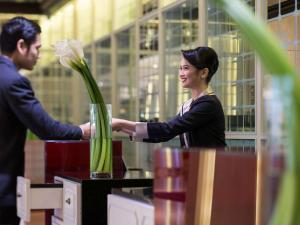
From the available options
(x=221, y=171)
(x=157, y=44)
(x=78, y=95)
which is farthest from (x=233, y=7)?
(x=78, y=95)

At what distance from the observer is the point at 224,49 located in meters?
4.40

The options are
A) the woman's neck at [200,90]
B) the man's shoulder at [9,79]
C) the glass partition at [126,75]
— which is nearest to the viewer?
the man's shoulder at [9,79]

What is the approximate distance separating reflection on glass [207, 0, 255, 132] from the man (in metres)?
1.94

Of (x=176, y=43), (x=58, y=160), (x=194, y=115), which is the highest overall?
(x=176, y=43)

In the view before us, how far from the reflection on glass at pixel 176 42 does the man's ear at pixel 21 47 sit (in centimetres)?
267

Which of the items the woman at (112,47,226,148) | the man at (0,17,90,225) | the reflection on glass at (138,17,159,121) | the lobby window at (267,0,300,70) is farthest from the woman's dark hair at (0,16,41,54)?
the reflection on glass at (138,17,159,121)

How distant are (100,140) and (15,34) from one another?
2.57 ft

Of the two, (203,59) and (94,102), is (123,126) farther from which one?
(203,59)

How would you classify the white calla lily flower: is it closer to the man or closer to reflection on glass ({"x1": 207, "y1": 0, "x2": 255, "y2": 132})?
the man

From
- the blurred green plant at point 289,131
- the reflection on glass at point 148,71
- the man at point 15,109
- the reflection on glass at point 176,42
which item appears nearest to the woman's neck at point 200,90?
the man at point 15,109

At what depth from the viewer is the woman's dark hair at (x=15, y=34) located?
7.70 ft

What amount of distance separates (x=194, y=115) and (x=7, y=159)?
90 centimetres

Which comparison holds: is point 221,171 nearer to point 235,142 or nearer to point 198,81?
point 198,81

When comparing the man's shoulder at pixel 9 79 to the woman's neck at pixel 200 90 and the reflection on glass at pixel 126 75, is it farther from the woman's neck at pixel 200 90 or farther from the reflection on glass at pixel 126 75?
the reflection on glass at pixel 126 75
